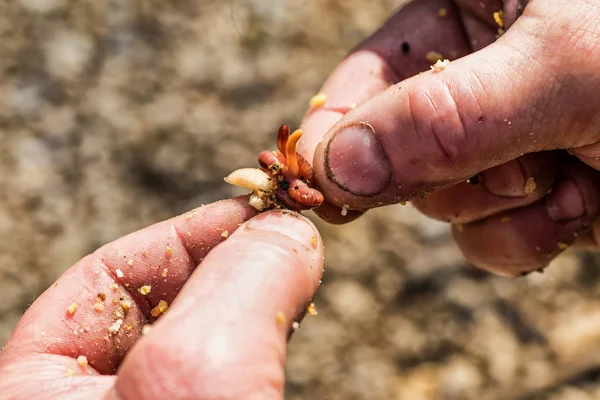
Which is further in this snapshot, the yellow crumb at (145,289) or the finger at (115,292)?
the yellow crumb at (145,289)

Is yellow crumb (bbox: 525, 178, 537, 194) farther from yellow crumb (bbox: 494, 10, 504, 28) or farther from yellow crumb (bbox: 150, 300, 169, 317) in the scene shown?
yellow crumb (bbox: 150, 300, 169, 317)

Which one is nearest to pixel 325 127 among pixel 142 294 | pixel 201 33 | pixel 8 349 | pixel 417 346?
pixel 142 294

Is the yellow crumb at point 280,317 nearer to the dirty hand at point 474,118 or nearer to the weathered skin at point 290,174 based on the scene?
the weathered skin at point 290,174

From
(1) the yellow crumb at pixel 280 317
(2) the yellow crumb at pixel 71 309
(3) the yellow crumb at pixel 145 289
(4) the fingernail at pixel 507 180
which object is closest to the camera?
(1) the yellow crumb at pixel 280 317

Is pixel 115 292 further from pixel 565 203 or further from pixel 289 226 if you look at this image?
pixel 565 203

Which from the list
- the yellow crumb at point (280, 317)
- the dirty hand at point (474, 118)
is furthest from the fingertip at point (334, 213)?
the yellow crumb at point (280, 317)

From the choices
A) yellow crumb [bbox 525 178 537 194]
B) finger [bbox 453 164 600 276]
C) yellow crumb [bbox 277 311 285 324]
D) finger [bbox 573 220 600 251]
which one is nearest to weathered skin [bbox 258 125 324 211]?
yellow crumb [bbox 277 311 285 324]

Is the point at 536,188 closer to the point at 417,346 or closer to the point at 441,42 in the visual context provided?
the point at 441,42
